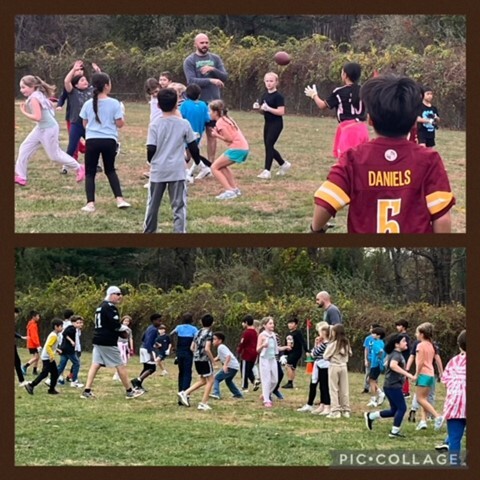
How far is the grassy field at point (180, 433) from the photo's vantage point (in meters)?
11.1

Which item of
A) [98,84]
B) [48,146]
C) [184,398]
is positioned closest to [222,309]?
[184,398]

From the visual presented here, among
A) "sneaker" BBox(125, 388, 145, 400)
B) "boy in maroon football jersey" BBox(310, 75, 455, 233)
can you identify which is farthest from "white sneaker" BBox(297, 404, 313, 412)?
"boy in maroon football jersey" BBox(310, 75, 455, 233)

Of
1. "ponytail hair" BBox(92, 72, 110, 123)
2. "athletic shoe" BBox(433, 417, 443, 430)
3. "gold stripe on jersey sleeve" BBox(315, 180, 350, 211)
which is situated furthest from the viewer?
"ponytail hair" BBox(92, 72, 110, 123)

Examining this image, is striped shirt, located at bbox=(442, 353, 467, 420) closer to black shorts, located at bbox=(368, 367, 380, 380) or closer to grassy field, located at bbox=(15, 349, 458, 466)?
grassy field, located at bbox=(15, 349, 458, 466)

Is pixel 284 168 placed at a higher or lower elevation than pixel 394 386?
higher

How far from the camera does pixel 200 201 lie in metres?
15.2

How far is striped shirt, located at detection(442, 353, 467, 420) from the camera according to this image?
36.9ft

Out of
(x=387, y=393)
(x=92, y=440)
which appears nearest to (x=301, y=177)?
(x=387, y=393)

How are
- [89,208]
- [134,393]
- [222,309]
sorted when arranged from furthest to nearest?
[222,309] → [134,393] → [89,208]

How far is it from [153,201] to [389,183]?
5.87m

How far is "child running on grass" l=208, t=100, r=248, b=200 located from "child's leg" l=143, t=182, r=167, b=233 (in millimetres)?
2385

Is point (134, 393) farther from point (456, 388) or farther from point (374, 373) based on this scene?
point (456, 388)

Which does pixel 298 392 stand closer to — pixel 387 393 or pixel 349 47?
pixel 387 393

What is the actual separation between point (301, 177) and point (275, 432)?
535 cm
